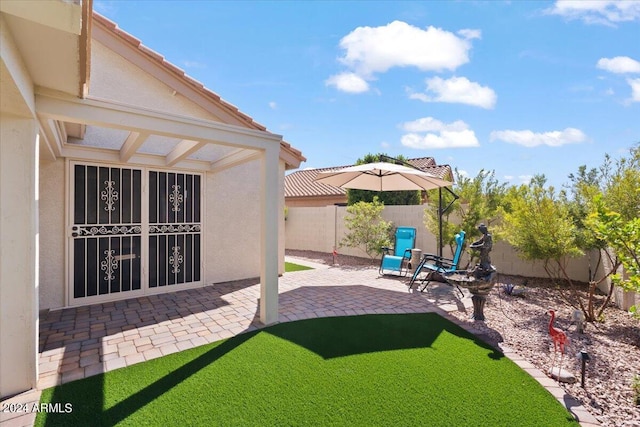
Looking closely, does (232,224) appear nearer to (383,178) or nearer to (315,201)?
(383,178)

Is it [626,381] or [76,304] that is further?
[76,304]

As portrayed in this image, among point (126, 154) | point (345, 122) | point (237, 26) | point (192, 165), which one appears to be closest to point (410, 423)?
point (126, 154)

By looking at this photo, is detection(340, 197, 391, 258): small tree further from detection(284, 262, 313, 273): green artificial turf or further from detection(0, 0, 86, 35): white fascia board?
detection(0, 0, 86, 35): white fascia board

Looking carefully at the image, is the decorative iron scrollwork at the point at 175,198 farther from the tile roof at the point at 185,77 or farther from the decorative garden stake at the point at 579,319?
the decorative garden stake at the point at 579,319

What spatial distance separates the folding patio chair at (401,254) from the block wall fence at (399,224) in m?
1.77

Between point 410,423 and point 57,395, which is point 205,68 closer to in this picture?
point 57,395

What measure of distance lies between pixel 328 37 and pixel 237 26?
10.0ft

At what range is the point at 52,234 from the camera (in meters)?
6.27

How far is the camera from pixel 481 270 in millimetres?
5715

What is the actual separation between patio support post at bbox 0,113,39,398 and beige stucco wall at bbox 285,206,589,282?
10520 millimetres

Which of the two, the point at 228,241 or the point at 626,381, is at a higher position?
the point at 228,241

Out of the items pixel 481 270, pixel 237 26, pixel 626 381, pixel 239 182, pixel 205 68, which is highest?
pixel 237 26

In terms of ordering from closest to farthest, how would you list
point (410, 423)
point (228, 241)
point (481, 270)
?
point (410, 423) < point (481, 270) < point (228, 241)

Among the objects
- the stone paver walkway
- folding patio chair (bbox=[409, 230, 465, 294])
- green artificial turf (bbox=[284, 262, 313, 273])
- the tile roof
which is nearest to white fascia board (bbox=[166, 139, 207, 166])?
the tile roof
